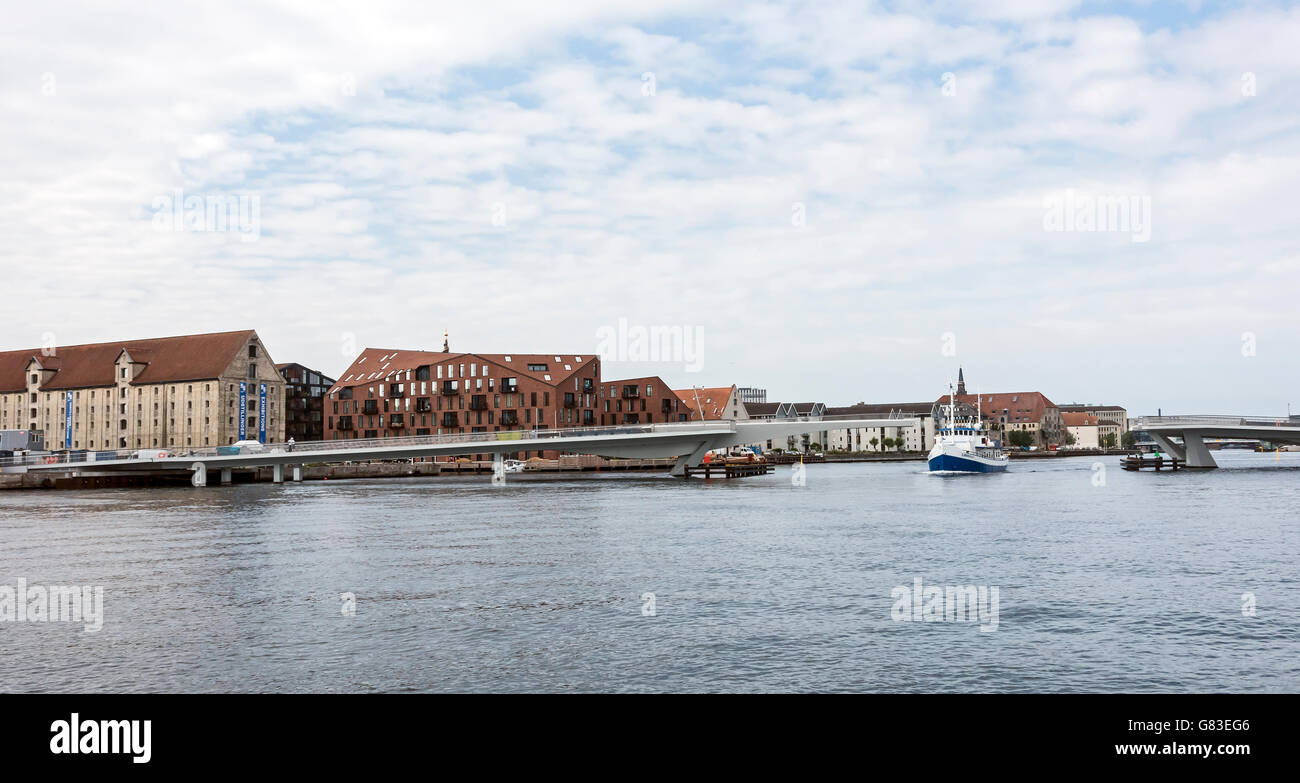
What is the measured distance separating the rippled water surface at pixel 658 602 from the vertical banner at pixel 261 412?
7754 centimetres

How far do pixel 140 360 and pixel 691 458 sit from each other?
7857 centimetres

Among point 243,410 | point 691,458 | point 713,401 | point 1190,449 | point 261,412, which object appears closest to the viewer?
point 691,458

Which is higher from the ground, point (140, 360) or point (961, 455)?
point (140, 360)

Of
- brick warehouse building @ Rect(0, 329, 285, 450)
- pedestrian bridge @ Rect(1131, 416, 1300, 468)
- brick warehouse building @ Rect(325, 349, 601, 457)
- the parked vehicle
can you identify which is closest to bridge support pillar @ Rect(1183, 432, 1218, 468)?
pedestrian bridge @ Rect(1131, 416, 1300, 468)

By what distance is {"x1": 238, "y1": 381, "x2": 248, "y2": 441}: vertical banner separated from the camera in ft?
424

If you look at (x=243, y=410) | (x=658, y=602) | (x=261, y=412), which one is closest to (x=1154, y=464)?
(x=261, y=412)

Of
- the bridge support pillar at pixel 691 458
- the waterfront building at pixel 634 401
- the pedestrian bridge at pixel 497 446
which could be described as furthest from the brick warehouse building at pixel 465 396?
the pedestrian bridge at pixel 497 446

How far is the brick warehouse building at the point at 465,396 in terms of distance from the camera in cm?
13888

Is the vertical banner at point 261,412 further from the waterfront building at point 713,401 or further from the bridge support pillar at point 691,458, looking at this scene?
the waterfront building at point 713,401

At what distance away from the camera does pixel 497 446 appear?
96375mm

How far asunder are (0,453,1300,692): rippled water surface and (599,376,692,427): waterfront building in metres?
95.5

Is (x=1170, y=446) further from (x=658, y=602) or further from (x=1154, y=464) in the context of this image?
(x=658, y=602)
